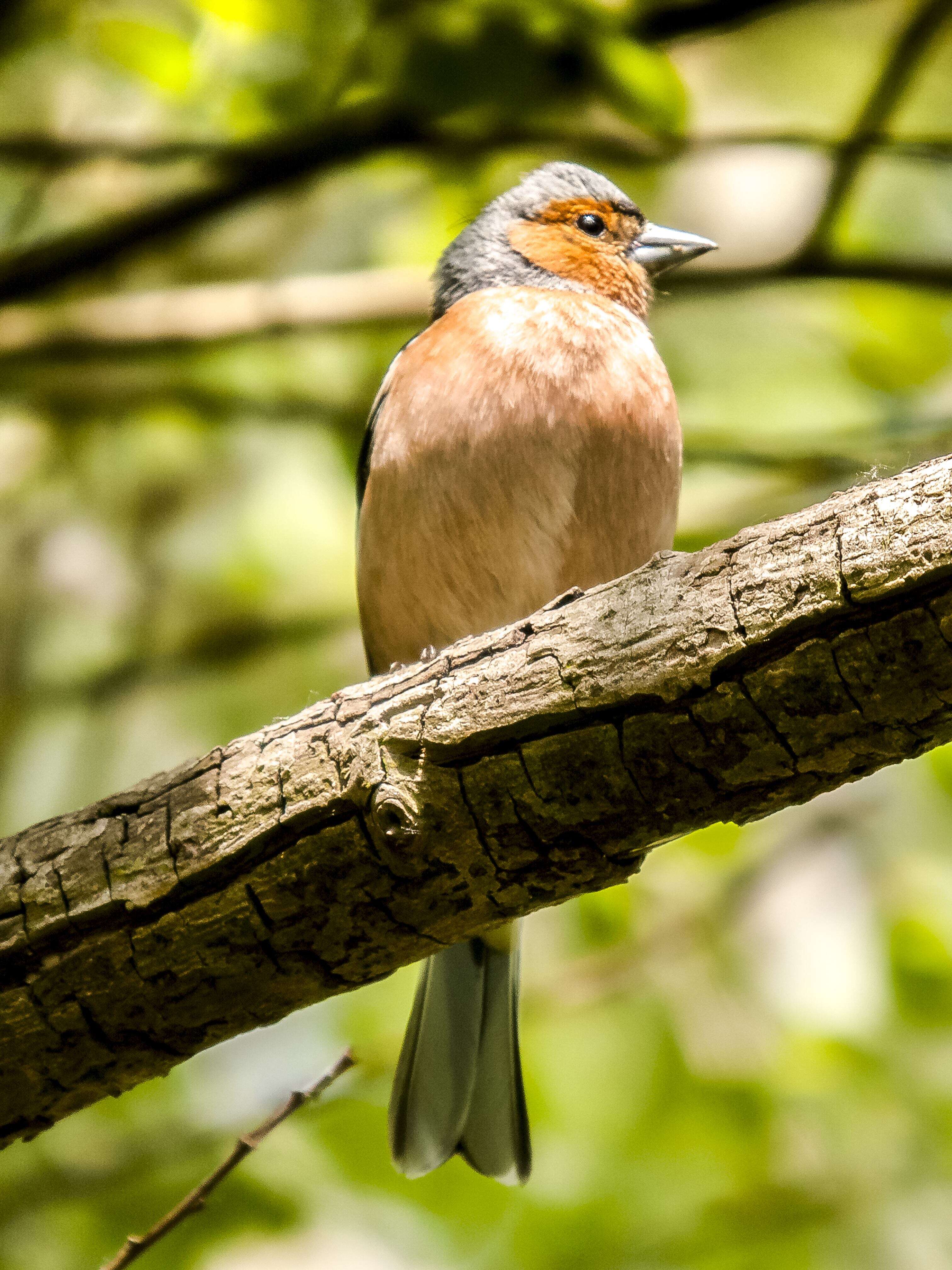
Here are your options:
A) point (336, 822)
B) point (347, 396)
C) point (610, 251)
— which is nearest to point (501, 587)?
point (336, 822)

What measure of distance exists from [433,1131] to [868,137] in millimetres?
3514

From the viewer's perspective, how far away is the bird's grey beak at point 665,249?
15.6 ft

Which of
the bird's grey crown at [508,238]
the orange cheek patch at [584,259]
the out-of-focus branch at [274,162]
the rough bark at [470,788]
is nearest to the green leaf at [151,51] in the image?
the out-of-focus branch at [274,162]

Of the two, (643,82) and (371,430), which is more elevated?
(643,82)

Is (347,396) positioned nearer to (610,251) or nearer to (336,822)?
(610,251)

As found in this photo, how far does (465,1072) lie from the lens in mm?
3771

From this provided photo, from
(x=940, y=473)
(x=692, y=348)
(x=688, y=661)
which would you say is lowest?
(x=688, y=661)

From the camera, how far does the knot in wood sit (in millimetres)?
2475

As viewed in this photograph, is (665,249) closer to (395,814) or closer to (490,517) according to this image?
(490,517)

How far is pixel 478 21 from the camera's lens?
160 inches

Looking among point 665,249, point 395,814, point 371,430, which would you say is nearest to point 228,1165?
point 395,814

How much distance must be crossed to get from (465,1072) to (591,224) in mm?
2949

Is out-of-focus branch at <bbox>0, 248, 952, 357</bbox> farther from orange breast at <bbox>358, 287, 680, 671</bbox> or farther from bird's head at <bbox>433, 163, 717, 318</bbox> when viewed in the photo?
orange breast at <bbox>358, 287, 680, 671</bbox>

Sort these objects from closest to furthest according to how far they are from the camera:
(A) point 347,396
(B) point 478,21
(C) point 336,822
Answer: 1. (C) point 336,822
2. (B) point 478,21
3. (A) point 347,396
